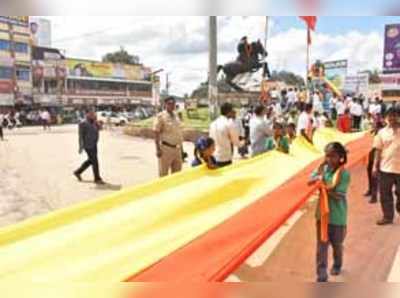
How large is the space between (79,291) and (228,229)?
738 mm

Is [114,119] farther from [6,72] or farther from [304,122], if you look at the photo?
[304,122]

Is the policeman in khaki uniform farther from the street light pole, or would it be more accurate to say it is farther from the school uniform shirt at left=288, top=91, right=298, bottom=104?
the school uniform shirt at left=288, top=91, right=298, bottom=104

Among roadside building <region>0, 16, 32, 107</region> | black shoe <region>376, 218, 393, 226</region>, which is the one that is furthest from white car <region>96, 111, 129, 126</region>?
black shoe <region>376, 218, 393, 226</region>

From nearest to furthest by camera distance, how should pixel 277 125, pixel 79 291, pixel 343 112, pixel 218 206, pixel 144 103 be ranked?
pixel 79 291 → pixel 218 206 → pixel 277 125 → pixel 343 112 → pixel 144 103

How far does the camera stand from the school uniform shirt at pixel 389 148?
15.7 feet

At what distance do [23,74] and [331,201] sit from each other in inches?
1224

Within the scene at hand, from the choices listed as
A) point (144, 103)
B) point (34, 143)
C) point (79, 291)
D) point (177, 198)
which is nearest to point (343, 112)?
point (34, 143)

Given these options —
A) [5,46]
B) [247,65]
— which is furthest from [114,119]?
[247,65]

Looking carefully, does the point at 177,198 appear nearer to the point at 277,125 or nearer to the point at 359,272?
the point at 359,272

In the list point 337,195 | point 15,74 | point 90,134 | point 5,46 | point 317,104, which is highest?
point 5,46

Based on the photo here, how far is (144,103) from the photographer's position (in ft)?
93.6

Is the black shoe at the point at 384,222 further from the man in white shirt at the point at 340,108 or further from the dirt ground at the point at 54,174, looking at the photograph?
the man in white shirt at the point at 340,108

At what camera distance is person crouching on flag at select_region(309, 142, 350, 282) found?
322cm

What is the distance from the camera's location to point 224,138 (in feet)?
16.0
